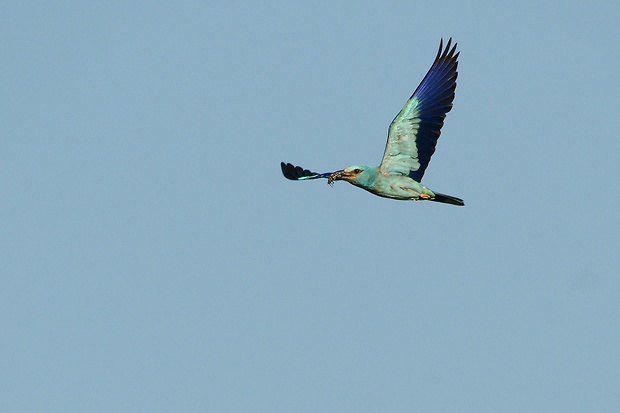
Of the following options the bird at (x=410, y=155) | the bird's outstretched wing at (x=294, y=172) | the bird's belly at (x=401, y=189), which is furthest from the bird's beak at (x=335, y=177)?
the bird's outstretched wing at (x=294, y=172)

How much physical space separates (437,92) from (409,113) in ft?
4.12

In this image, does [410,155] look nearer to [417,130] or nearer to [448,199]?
[417,130]

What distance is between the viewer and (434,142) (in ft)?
86.2

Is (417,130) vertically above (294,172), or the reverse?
(417,130)

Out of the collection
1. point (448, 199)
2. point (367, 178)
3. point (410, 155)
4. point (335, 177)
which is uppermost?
point (410, 155)

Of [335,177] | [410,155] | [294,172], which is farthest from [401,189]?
[294,172]

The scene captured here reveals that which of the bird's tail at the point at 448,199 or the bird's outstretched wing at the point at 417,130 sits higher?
the bird's outstretched wing at the point at 417,130

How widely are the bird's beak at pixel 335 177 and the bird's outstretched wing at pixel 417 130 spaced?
39.8 inches

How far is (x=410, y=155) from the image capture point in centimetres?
2609

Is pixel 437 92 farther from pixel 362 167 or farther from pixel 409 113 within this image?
pixel 362 167

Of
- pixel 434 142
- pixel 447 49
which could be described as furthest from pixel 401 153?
pixel 447 49

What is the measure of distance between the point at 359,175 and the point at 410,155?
1.46 m

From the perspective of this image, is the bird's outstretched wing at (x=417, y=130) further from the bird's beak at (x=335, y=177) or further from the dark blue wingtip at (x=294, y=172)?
the dark blue wingtip at (x=294, y=172)

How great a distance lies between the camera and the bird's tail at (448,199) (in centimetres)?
2614
